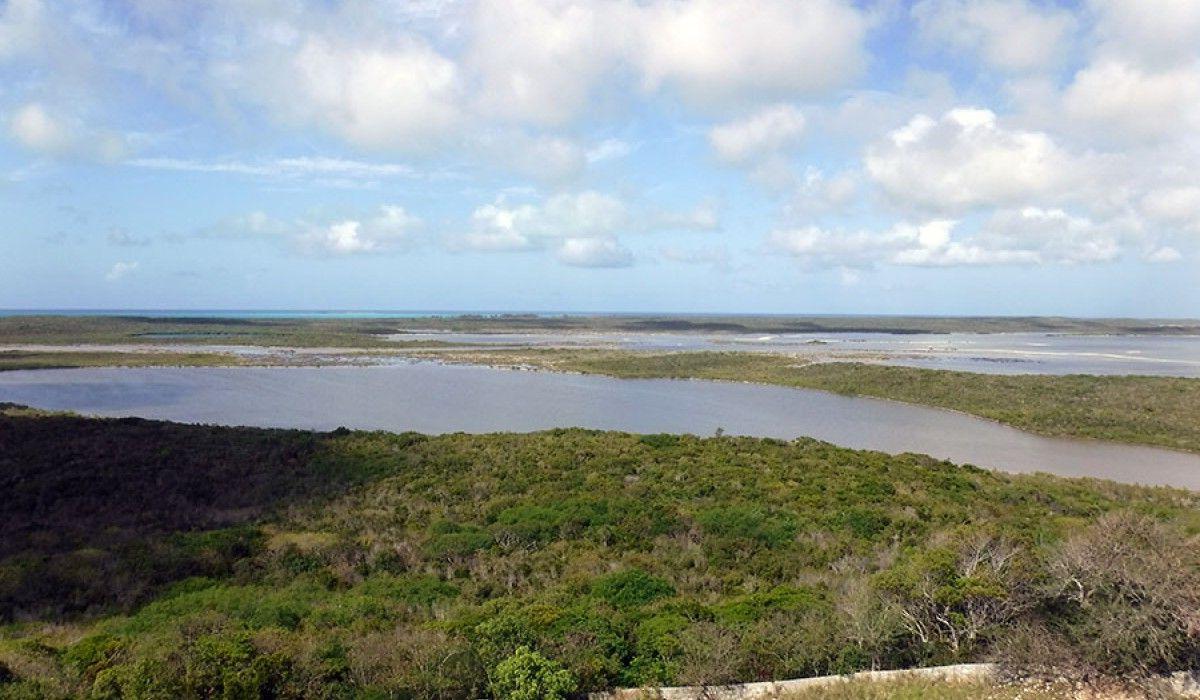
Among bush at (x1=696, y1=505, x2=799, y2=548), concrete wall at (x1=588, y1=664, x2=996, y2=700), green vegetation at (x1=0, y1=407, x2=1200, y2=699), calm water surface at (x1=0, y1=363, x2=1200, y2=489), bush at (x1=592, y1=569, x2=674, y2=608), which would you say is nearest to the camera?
concrete wall at (x1=588, y1=664, x2=996, y2=700)

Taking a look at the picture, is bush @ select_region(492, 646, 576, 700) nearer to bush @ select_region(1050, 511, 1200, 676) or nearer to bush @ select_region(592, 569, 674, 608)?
bush @ select_region(592, 569, 674, 608)

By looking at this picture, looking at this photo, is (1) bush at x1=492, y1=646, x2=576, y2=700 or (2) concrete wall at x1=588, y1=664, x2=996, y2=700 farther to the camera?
(2) concrete wall at x1=588, y1=664, x2=996, y2=700

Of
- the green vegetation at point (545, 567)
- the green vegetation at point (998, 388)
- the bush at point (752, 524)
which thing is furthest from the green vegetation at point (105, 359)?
the bush at point (752, 524)

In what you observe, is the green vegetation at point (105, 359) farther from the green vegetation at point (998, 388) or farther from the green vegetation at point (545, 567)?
the green vegetation at point (545, 567)

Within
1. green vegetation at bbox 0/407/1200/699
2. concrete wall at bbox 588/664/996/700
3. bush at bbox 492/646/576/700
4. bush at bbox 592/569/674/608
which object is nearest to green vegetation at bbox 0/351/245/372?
green vegetation at bbox 0/407/1200/699

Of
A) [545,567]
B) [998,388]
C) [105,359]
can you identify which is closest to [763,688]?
[545,567]

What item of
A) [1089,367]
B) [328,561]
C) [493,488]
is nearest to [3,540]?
[328,561]

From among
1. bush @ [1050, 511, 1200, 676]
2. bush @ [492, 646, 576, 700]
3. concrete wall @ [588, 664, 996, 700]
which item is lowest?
concrete wall @ [588, 664, 996, 700]
